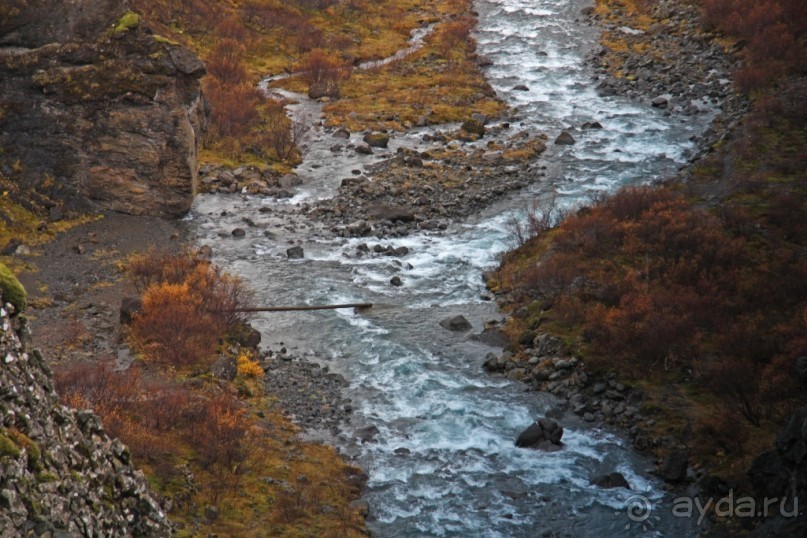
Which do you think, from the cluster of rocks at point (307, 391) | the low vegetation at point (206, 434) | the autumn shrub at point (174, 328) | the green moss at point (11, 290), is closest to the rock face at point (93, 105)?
the autumn shrub at point (174, 328)

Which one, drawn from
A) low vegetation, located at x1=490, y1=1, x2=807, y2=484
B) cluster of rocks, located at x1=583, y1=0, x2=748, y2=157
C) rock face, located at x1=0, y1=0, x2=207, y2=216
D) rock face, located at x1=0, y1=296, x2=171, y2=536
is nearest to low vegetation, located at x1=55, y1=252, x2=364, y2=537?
rock face, located at x1=0, y1=296, x2=171, y2=536

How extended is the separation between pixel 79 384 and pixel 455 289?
11574 mm

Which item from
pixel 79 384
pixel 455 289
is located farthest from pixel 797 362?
pixel 79 384

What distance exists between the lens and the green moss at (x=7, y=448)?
7730mm

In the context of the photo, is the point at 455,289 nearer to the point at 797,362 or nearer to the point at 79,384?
the point at 797,362

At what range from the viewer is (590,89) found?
41094 mm

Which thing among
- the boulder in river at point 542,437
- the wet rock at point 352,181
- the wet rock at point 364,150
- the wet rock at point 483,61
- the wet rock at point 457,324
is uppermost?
the wet rock at point 483,61

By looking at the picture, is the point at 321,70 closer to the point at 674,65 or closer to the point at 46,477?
the point at 674,65

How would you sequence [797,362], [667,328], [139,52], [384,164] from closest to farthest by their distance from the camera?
[797,362], [667,328], [139,52], [384,164]

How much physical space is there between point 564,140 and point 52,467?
95.6 ft

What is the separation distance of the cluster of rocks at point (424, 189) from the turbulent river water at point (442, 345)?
74 cm

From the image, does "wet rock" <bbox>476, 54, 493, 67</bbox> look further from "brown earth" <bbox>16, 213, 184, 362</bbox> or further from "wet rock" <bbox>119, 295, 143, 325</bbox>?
"wet rock" <bbox>119, 295, 143, 325</bbox>

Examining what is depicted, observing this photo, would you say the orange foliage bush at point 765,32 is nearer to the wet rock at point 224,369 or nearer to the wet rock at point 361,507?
the wet rock at point 224,369

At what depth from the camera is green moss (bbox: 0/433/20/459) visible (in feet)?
25.4
